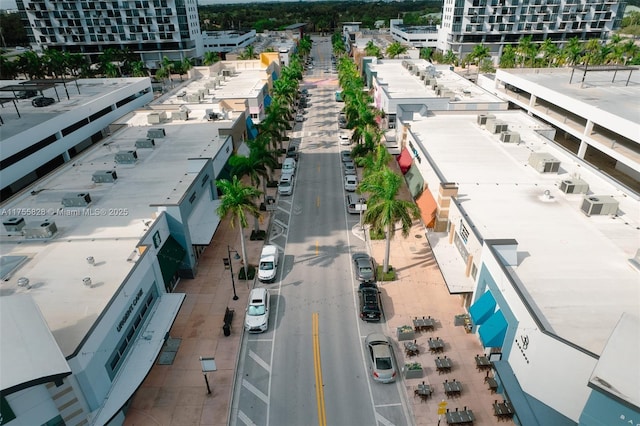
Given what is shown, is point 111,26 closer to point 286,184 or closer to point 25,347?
point 286,184

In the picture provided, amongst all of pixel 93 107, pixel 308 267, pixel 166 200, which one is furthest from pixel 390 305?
pixel 93 107

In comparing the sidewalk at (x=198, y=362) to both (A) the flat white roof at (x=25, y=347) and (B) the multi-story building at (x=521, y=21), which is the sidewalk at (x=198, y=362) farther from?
(B) the multi-story building at (x=521, y=21)

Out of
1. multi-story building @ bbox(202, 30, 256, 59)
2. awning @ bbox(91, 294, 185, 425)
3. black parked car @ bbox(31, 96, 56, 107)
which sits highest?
multi-story building @ bbox(202, 30, 256, 59)

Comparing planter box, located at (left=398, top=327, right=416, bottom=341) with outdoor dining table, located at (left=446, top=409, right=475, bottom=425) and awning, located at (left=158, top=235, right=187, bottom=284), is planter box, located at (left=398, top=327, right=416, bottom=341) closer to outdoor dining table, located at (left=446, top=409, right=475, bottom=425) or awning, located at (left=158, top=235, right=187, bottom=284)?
outdoor dining table, located at (left=446, top=409, right=475, bottom=425)

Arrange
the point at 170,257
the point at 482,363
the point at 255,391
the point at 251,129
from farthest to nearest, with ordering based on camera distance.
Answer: the point at 251,129
the point at 170,257
the point at 482,363
the point at 255,391

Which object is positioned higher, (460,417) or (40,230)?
(40,230)

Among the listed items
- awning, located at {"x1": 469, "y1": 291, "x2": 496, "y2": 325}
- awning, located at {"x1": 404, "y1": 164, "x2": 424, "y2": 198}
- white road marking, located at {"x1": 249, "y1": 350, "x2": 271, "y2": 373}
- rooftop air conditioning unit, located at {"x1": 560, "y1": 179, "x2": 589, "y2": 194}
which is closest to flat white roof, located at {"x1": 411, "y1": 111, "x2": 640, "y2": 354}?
rooftop air conditioning unit, located at {"x1": 560, "y1": 179, "x2": 589, "y2": 194}

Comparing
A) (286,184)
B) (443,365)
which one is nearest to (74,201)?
(286,184)

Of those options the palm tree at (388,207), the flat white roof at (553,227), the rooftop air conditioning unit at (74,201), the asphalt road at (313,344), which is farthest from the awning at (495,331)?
the rooftop air conditioning unit at (74,201)
